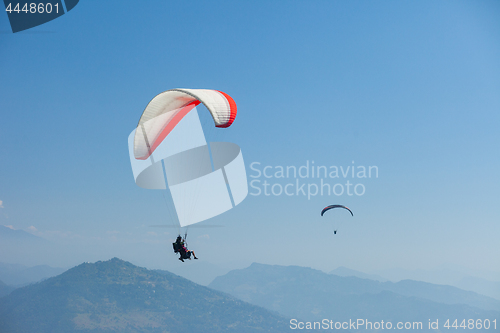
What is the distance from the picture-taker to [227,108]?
24844 mm

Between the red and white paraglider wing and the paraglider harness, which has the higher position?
the red and white paraglider wing

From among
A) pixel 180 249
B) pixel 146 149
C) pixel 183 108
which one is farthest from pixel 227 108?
pixel 180 249

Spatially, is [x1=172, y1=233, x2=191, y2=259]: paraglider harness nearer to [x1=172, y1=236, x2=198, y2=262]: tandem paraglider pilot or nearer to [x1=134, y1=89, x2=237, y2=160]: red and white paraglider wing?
[x1=172, y1=236, x2=198, y2=262]: tandem paraglider pilot

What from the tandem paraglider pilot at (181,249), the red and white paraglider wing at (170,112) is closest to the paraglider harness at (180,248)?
the tandem paraglider pilot at (181,249)

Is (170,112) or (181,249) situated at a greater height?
(170,112)

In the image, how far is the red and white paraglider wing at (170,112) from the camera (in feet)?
80.3

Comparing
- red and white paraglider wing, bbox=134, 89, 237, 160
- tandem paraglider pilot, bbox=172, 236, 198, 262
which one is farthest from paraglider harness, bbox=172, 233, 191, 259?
red and white paraglider wing, bbox=134, 89, 237, 160

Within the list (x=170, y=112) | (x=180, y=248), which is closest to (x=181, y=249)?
(x=180, y=248)

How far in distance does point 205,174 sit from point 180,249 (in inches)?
231

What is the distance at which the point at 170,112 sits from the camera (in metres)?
27.5

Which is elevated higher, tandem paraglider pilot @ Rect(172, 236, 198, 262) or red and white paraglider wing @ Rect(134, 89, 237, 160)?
red and white paraglider wing @ Rect(134, 89, 237, 160)

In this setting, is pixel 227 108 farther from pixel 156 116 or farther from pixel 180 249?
pixel 180 249

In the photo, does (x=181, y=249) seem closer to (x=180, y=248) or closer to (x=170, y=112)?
(x=180, y=248)

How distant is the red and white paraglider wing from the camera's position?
964 inches
